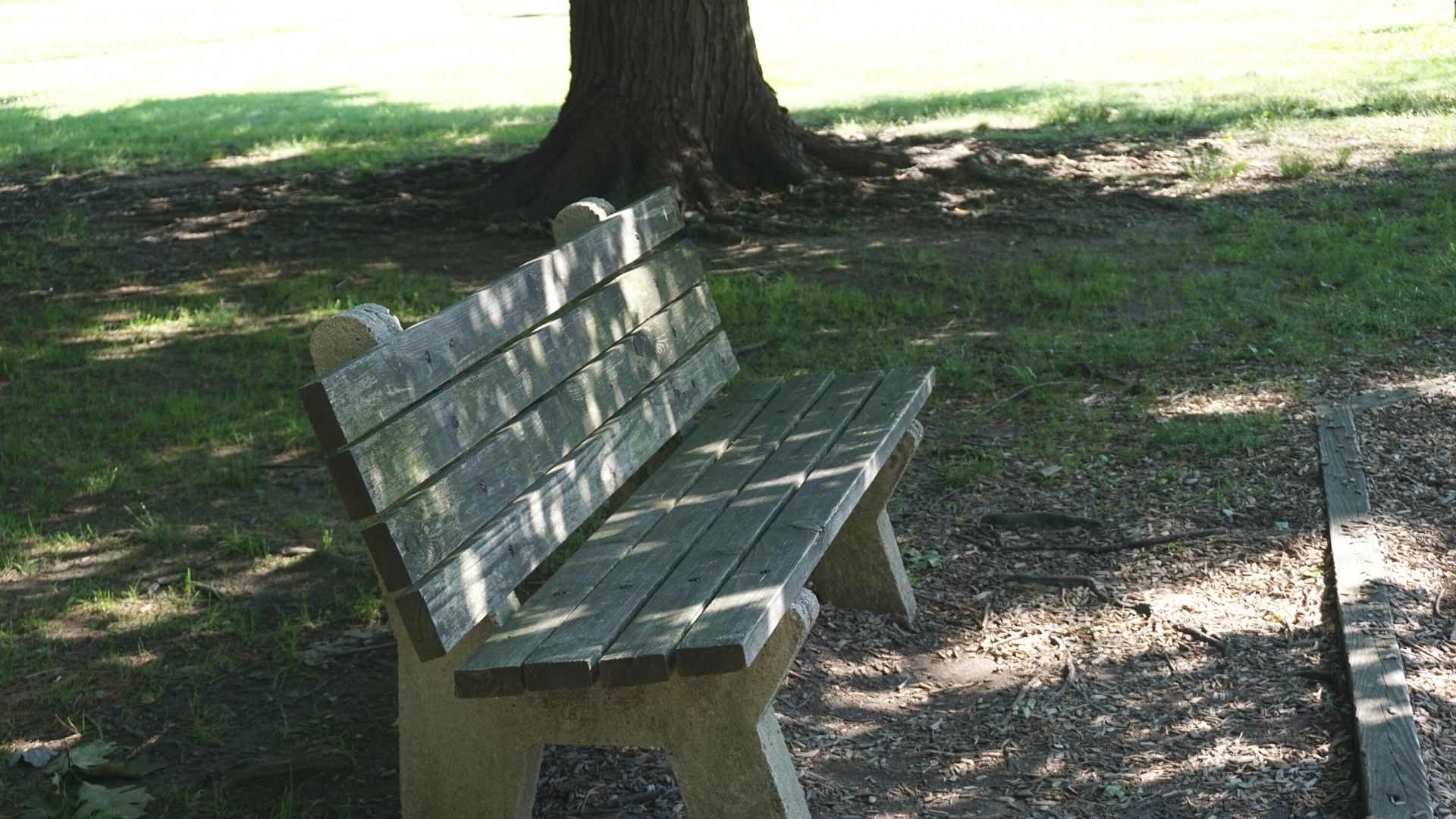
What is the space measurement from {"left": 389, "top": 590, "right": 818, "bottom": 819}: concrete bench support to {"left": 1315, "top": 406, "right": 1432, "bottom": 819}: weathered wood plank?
4.11 ft

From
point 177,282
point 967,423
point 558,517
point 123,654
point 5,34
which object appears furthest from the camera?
point 5,34

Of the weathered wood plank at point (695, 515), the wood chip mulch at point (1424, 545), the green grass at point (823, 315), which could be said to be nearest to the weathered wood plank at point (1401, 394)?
the wood chip mulch at point (1424, 545)

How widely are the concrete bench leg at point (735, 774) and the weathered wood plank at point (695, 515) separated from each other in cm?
31

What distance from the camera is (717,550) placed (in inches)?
120

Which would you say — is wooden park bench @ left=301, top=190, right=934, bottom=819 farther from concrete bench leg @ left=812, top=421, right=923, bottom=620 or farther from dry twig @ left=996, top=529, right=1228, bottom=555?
dry twig @ left=996, top=529, right=1228, bottom=555

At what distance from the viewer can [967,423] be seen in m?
5.67

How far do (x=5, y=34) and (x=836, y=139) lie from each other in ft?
87.4

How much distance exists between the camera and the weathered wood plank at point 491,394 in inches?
101

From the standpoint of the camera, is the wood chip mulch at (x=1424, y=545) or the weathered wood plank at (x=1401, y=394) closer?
the wood chip mulch at (x=1424, y=545)

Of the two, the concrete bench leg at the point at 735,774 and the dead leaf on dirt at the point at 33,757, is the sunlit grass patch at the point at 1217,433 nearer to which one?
the concrete bench leg at the point at 735,774

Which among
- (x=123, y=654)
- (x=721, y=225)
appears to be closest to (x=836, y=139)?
(x=721, y=225)

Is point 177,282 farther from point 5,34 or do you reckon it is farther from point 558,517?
point 5,34

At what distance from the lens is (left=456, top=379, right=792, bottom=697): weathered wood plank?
2.60 meters

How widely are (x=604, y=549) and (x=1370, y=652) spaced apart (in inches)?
77.1
